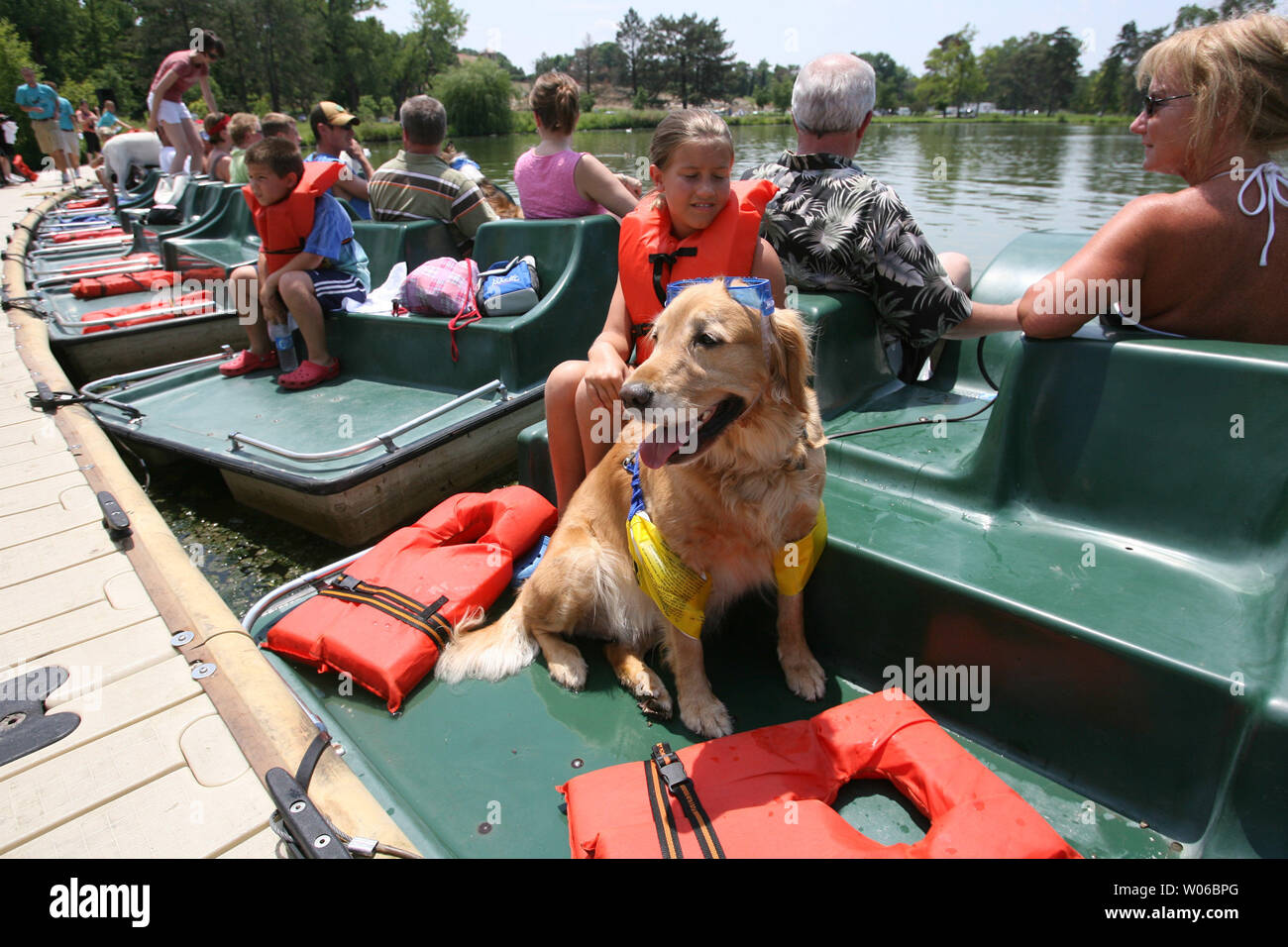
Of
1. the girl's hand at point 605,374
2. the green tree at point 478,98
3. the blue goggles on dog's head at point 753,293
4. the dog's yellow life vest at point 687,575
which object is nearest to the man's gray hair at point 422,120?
the girl's hand at point 605,374

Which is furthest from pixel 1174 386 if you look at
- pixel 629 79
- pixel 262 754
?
pixel 629 79

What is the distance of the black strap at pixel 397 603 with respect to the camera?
243 cm

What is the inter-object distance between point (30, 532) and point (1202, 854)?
14.5 feet

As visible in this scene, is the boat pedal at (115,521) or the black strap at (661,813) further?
the boat pedal at (115,521)

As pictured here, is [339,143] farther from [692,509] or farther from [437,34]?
[437,34]

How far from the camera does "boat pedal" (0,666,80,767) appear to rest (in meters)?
2.00

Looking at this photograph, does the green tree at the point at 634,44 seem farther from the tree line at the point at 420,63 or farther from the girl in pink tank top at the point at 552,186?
the girl in pink tank top at the point at 552,186

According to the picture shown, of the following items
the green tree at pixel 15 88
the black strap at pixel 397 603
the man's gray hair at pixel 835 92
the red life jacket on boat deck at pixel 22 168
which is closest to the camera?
the black strap at pixel 397 603

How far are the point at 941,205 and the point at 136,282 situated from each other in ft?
47.9

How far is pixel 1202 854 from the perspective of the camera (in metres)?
1.54

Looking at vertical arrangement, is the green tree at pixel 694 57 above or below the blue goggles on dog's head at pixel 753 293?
above

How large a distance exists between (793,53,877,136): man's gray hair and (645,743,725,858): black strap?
104 inches

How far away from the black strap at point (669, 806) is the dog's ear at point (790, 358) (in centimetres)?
101

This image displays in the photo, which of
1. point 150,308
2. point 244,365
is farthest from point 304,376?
point 150,308
